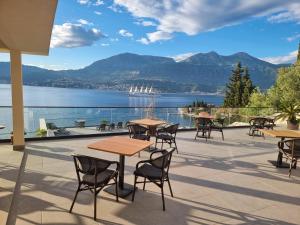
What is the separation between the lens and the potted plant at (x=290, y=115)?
33.2 ft

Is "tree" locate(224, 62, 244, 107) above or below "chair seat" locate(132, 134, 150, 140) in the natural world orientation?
above

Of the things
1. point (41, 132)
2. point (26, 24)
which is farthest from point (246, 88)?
point (26, 24)

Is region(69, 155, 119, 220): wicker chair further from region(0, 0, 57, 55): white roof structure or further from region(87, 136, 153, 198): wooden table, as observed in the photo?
region(0, 0, 57, 55): white roof structure

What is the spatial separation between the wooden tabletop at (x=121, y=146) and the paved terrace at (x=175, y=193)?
70cm

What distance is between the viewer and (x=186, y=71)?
197 m

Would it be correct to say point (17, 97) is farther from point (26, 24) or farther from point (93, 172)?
point (93, 172)

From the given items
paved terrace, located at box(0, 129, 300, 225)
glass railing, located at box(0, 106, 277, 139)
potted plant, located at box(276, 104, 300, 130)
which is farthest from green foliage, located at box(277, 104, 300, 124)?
paved terrace, located at box(0, 129, 300, 225)

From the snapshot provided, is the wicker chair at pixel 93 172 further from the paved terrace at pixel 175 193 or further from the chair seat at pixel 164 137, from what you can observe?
the chair seat at pixel 164 137

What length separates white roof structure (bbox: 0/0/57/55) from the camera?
9.60 feet

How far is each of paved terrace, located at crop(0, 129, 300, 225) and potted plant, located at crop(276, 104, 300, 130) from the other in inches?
194

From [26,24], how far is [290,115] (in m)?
10.1

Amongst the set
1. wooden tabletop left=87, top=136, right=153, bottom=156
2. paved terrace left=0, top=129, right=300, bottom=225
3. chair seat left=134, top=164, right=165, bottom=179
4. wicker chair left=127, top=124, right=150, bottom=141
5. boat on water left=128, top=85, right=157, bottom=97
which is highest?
boat on water left=128, top=85, right=157, bottom=97

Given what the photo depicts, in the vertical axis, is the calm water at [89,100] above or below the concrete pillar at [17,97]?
below

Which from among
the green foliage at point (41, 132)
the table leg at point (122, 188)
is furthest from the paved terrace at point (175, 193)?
the green foliage at point (41, 132)
